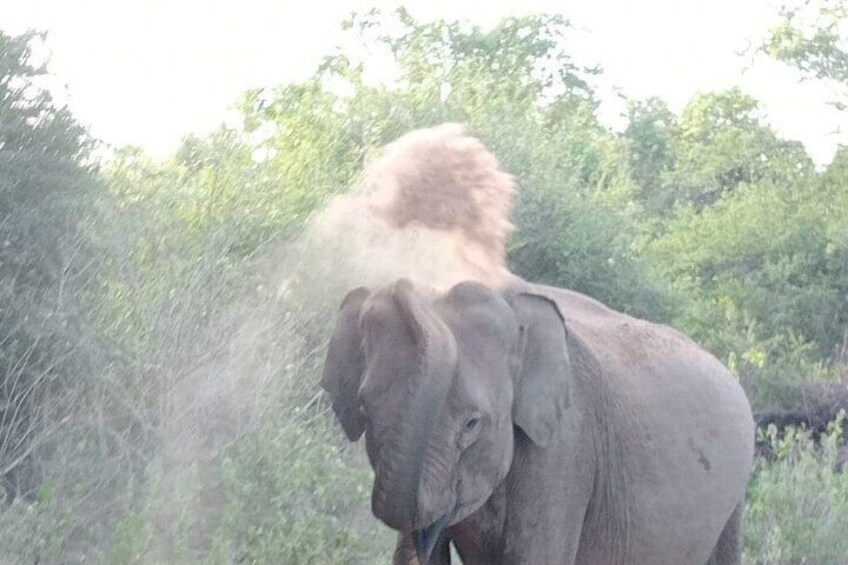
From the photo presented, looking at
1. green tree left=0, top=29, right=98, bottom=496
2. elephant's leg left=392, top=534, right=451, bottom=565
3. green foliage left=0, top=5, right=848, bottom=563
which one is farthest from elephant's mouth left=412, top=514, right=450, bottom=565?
green tree left=0, top=29, right=98, bottom=496

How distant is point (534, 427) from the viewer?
699 centimetres

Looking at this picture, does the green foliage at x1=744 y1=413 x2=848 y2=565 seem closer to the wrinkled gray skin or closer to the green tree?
the wrinkled gray skin

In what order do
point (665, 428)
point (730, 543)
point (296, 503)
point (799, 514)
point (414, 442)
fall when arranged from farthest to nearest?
1. point (799, 514)
2. point (296, 503)
3. point (730, 543)
4. point (665, 428)
5. point (414, 442)

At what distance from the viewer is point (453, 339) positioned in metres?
6.48

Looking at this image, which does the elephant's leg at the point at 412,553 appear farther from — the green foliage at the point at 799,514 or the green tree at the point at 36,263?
the green foliage at the point at 799,514

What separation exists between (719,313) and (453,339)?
19.9 metres

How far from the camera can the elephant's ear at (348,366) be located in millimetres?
6996

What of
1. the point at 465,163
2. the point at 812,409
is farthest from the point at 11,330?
the point at 812,409

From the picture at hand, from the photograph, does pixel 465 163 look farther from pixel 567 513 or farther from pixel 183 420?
pixel 183 420

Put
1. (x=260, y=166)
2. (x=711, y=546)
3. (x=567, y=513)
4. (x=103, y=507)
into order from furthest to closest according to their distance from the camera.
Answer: (x=260, y=166)
(x=103, y=507)
(x=711, y=546)
(x=567, y=513)

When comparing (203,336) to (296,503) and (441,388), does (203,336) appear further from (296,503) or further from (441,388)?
(441,388)

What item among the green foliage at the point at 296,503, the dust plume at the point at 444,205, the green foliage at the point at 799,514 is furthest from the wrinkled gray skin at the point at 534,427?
the green foliage at the point at 799,514

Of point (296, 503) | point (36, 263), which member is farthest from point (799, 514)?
point (36, 263)

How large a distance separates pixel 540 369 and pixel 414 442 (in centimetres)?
104
